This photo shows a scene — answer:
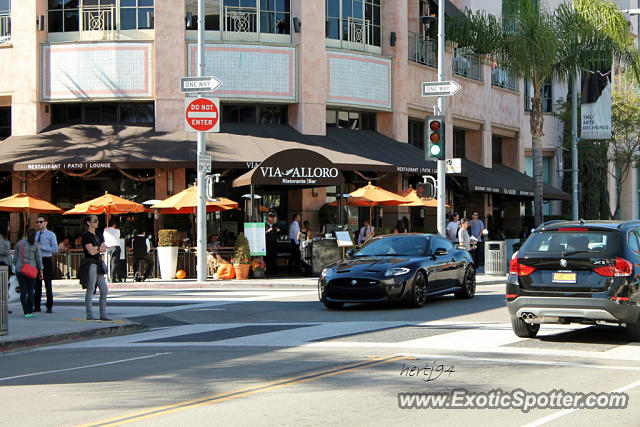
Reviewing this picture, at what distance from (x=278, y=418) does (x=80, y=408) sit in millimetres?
1990

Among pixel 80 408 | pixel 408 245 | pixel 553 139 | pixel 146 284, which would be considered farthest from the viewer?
pixel 553 139

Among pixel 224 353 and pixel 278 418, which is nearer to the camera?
pixel 278 418

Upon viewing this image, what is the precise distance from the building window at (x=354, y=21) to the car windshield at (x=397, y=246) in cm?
1692

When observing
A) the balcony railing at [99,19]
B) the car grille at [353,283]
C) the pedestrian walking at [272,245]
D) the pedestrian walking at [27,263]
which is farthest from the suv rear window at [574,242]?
the balcony railing at [99,19]

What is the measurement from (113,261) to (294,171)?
624 centimetres

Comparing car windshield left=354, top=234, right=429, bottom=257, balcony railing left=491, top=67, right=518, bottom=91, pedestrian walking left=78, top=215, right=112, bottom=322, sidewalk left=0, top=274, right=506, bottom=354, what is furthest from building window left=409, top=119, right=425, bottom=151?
pedestrian walking left=78, top=215, right=112, bottom=322

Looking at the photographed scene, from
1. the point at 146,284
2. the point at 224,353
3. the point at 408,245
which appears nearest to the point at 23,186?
the point at 146,284

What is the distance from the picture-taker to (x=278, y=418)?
7.16 meters

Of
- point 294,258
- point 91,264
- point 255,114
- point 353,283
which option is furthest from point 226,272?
point 91,264

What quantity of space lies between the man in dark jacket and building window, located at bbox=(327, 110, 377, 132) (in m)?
10.8

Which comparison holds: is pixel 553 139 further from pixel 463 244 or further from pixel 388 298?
pixel 388 298

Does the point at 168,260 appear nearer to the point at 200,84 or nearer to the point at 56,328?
the point at 200,84

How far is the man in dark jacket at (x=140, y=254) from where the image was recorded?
994 inches

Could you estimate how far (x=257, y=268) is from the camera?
86.6ft
